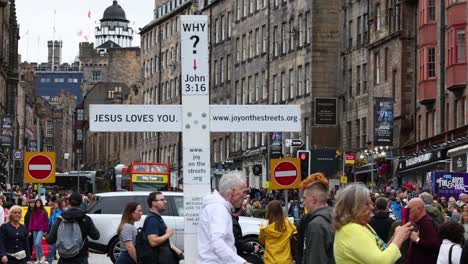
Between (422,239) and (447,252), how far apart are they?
40.2 inches

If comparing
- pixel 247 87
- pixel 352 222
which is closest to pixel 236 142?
pixel 247 87

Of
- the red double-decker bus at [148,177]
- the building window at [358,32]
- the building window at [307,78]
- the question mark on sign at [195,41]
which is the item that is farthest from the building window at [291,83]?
the question mark on sign at [195,41]

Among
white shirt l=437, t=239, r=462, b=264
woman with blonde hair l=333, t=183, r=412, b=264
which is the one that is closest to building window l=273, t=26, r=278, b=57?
white shirt l=437, t=239, r=462, b=264

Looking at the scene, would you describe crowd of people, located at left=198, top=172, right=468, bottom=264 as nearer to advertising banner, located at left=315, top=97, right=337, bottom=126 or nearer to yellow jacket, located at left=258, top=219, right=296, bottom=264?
yellow jacket, located at left=258, top=219, right=296, bottom=264

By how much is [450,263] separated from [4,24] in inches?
3710

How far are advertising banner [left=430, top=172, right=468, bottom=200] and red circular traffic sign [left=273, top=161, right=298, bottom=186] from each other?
7247mm

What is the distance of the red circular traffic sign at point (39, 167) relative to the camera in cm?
2981

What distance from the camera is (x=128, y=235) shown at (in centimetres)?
1783

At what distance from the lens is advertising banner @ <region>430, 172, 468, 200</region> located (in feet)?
116

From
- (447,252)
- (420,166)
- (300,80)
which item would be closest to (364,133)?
(300,80)

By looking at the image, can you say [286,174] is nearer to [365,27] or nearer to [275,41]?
[365,27]

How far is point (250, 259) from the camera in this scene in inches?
660

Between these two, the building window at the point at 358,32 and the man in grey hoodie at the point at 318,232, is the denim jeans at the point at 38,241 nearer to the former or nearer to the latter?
the man in grey hoodie at the point at 318,232

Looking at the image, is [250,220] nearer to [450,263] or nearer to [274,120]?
[274,120]
